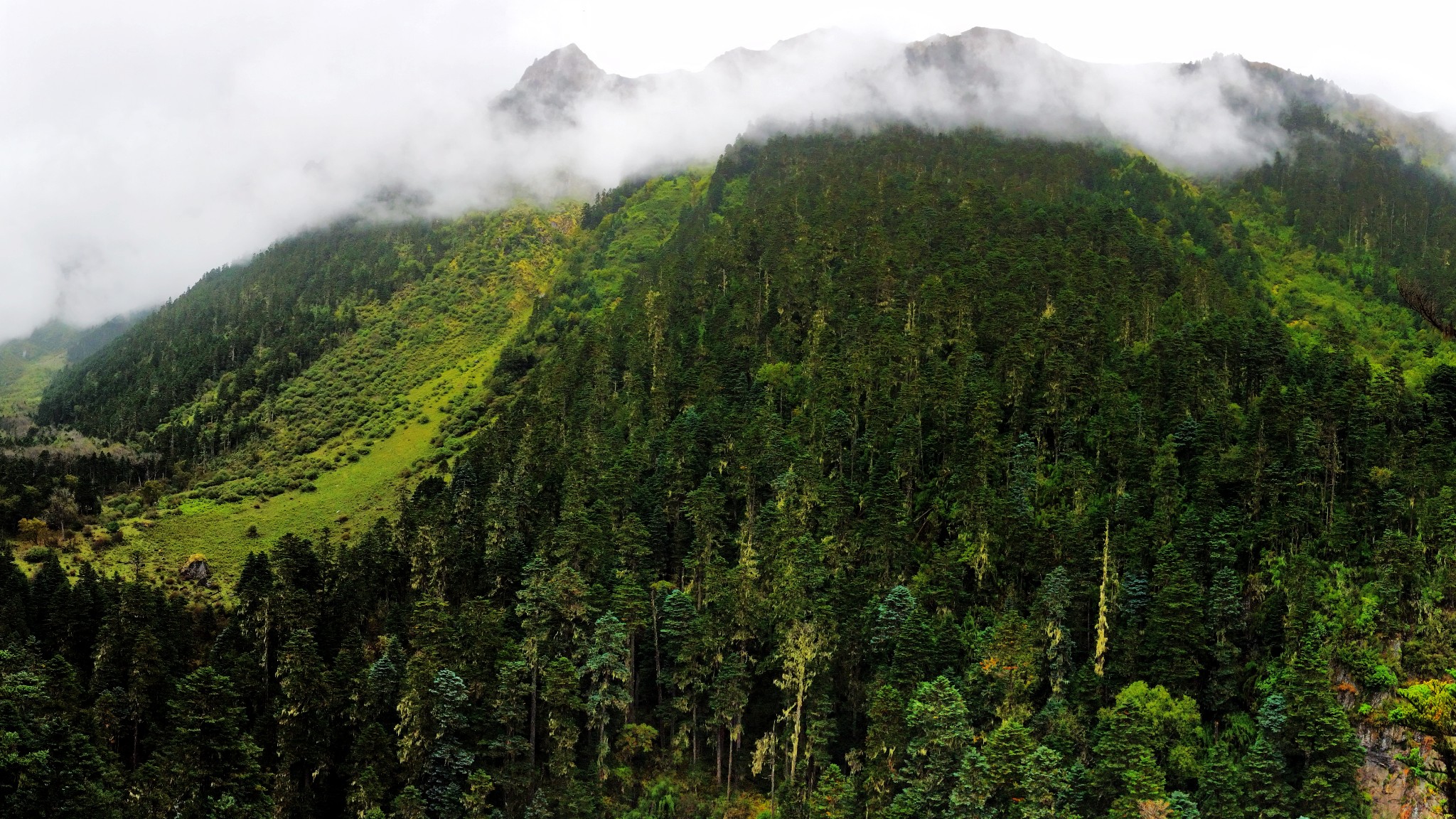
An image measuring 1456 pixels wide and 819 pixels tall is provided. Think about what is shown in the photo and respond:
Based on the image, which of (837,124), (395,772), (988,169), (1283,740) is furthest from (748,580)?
(837,124)

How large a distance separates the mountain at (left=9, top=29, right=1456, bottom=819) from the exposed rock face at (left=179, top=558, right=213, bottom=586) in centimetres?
287

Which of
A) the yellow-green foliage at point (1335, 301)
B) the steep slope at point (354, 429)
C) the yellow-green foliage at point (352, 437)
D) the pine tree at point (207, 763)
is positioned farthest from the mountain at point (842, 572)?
the yellow-green foliage at point (352, 437)

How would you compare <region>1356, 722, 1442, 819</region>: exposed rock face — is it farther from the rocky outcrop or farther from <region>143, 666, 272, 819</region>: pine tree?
the rocky outcrop

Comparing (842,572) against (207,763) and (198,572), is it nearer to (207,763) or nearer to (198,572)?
(207,763)

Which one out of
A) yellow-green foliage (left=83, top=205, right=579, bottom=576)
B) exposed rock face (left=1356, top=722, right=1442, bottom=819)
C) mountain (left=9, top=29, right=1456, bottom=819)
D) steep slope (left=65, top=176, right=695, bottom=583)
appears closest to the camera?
exposed rock face (left=1356, top=722, right=1442, bottom=819)

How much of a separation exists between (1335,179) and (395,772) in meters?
176

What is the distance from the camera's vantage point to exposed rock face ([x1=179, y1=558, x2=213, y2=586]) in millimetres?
100875

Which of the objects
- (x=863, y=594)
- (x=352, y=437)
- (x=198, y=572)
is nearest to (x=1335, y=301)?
(x=863, y=594)

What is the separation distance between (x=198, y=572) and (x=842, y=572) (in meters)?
67.4

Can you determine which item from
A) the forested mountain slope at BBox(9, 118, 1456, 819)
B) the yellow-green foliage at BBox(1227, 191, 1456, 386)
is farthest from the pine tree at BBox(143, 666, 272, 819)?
the yellow-green foliage at BBox(1227, 191, 1456, 386)

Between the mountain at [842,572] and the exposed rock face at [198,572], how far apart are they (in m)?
2.87

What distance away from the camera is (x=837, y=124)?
190375 mm

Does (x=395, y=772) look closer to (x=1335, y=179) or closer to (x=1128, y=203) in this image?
(x=1128, y=203)

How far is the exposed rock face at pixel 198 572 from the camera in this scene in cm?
10088
